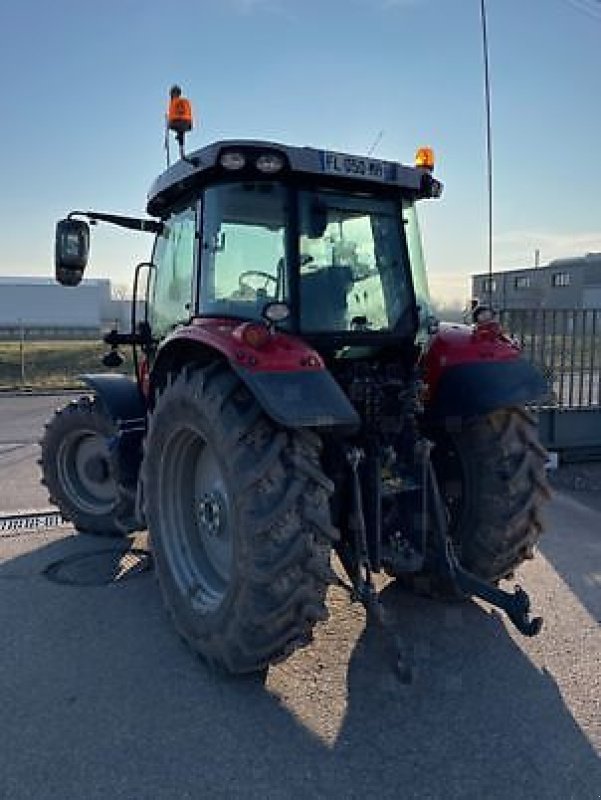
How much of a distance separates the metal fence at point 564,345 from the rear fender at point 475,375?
380cm

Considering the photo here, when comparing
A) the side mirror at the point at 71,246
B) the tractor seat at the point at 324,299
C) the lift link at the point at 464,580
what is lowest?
the lift link at the point at 464,580

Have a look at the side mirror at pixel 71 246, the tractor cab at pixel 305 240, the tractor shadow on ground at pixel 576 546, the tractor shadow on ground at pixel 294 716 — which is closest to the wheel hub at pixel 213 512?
the tractor shadow on ground at pixel 294 716

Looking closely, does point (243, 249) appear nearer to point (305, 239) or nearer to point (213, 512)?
point (305, 239)

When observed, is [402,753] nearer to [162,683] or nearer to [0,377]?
[162,683]

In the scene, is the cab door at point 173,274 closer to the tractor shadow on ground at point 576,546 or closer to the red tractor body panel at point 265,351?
the red tractor body panel at point 265,351

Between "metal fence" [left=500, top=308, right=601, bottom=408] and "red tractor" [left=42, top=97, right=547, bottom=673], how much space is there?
3.75 metres

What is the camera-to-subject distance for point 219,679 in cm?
→ 322

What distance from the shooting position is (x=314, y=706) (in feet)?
9.79

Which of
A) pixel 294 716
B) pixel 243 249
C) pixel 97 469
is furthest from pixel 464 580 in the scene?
pixel 97 469

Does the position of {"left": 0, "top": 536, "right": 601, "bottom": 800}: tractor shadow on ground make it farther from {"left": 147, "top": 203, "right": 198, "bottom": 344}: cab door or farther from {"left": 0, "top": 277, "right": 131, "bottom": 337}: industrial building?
{"left": 0, "top": 277, "right": 131, "bottom": 337}: industrial building

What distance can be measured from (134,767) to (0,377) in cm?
1753

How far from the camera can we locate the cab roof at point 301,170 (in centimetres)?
336

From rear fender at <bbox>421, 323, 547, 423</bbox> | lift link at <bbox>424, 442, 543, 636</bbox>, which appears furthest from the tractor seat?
lift link at <bbox>424, 442, 543, 636</bbox>

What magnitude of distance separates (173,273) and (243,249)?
2.77ft
